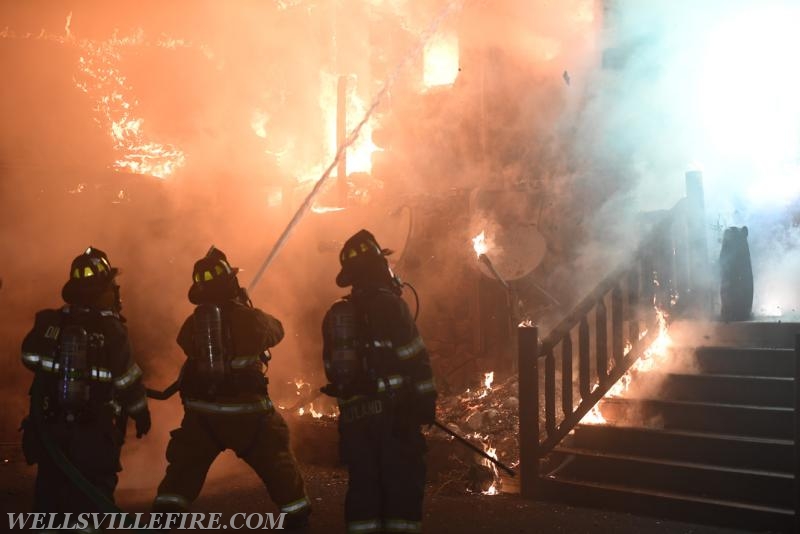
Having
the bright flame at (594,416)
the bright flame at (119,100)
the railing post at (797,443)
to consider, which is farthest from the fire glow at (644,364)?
the bright flame at (119,100)

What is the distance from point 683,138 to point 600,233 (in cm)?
190

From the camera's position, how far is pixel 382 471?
490 centimetres

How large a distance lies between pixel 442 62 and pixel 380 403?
423 inches

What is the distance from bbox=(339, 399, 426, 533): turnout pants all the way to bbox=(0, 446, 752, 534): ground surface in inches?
51.9

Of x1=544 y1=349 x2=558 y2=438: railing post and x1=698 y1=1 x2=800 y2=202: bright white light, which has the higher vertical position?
x1=698 y1=1 x2=800 y2=202: bright white light

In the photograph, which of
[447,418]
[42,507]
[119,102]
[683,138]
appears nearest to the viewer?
[42,507]

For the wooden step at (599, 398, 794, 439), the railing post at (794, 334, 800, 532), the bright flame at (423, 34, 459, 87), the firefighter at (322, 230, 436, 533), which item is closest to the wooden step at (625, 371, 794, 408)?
the wooden step at (599, 398, 794, 439)

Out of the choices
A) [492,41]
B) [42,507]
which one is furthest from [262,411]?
[492,41]

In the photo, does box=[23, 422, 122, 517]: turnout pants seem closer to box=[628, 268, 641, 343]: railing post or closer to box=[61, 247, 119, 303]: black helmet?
box=[61, 247, 119, 303]: black helmet

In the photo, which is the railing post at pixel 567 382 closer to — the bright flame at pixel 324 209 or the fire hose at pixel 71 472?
the fire hose at pixel 71 472

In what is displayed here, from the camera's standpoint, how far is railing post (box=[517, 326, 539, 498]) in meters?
6.83

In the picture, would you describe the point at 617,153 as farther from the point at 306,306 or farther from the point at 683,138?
the point at 306,306

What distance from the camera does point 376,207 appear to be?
12922mm

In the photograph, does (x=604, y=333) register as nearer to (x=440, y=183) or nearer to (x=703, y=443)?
(x=703, y=443)
